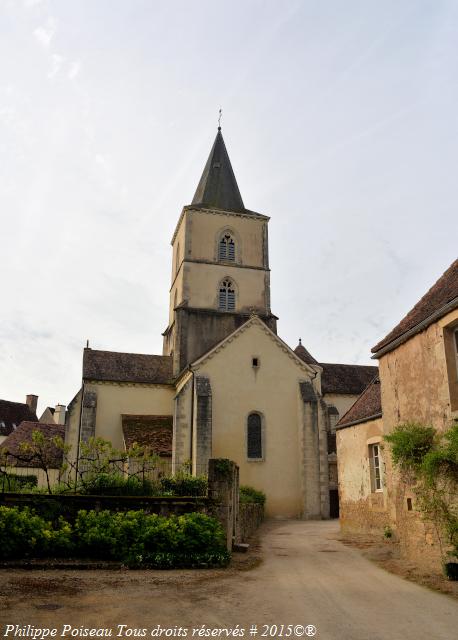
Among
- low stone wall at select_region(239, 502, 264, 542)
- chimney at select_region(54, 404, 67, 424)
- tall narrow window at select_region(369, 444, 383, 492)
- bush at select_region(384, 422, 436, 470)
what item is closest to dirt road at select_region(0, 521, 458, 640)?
bush at select_region(384, 422, 436, 470)

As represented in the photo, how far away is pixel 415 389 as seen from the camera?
428 inches

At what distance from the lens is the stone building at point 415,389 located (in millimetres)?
9781

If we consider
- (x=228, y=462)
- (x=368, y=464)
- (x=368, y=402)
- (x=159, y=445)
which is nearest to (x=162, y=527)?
(x=228, y=462)

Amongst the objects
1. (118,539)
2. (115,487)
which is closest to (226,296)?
(115,487)

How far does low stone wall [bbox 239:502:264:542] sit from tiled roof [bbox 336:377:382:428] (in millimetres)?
4084

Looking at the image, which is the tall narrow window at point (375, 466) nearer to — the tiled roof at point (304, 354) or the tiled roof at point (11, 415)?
the tiled roof at point (304, 354)

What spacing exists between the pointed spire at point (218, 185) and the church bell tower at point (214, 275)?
75mm

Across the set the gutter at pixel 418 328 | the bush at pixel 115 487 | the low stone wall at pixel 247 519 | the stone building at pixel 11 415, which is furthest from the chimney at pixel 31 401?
the gutter at pixel 418 328

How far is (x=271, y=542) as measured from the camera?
1584 cm

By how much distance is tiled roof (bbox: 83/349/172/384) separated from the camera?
30016mm

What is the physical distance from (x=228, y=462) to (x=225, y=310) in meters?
20.2

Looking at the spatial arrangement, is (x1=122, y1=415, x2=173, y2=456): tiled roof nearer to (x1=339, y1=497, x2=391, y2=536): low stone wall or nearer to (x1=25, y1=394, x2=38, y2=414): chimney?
(x1=339, y1=497, x2=391, y2=536): low stone wall

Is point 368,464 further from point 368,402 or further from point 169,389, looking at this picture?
point 169,389

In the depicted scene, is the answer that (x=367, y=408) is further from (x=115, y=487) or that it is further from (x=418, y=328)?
(x=115, y=487)
